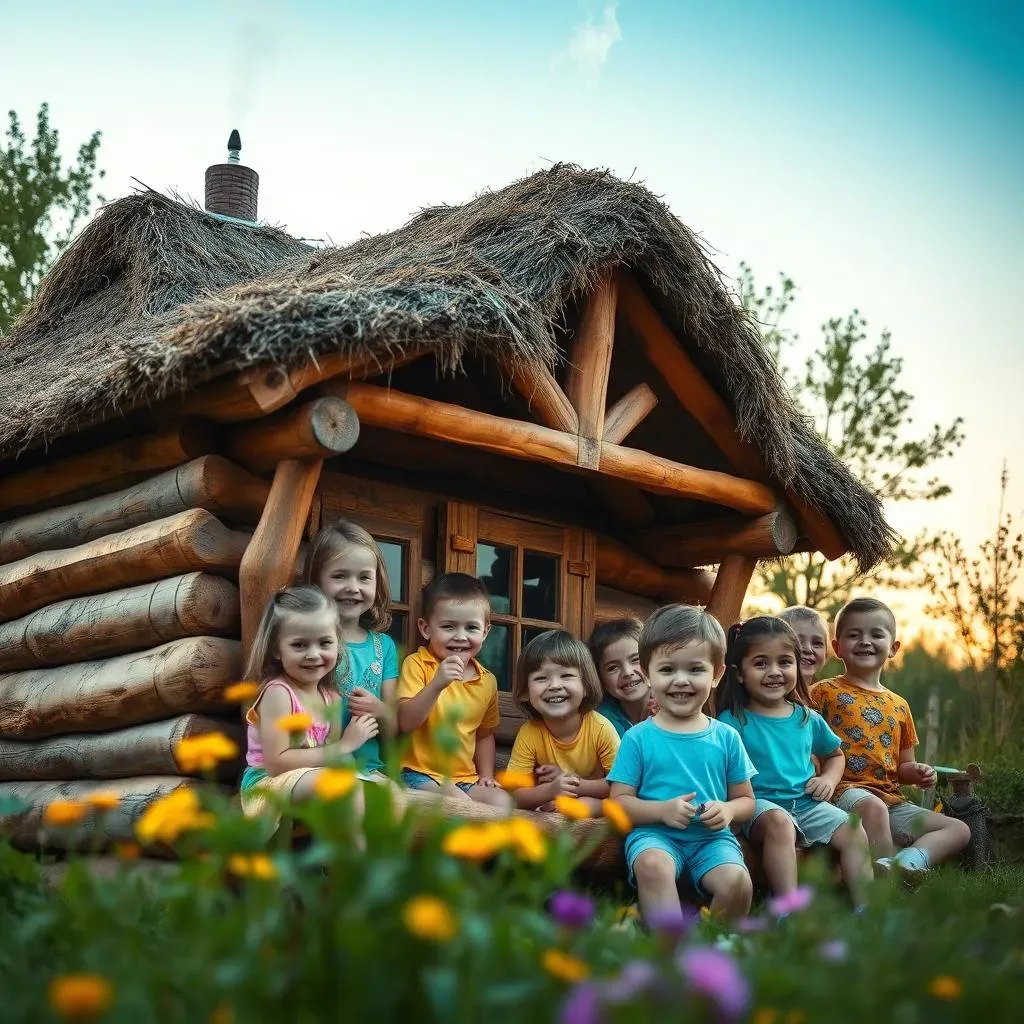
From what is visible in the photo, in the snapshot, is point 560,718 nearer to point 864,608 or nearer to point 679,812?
point 679,812

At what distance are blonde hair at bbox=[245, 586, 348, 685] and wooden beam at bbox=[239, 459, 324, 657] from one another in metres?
0.14

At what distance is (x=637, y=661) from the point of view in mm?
6391

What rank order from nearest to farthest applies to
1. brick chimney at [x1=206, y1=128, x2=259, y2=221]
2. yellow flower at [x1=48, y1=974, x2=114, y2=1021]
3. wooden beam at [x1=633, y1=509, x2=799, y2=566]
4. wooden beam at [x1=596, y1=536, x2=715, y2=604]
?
yellow flower at [x1=48, y1=974, x2=114, y2=1021]
wooden beam at [x1=633, y1=509, x2=799, y2=566]
wooden beam at [x1=596, y1=536, x2=715, y2=604]
brick chimney at [x1=206, y1=128, x2=259, y2=221]

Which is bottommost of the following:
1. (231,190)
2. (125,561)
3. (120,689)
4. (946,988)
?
(946,988)

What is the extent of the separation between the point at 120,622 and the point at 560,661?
77.6 inches

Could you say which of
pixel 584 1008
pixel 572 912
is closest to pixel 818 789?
pixel 572 912

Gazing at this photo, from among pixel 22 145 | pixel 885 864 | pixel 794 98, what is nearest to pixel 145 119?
pixel 22 145

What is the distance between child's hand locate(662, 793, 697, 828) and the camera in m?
4.68

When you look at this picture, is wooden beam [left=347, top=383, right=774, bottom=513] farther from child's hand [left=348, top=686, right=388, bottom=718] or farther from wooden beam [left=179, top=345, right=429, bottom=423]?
child's hand [left=348, top=686, right=388, bottom=718]

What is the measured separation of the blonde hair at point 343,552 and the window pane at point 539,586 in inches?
52.6

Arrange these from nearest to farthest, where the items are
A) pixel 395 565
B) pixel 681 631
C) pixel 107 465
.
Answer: pixel 681 631 → pixel 107 465 → pixel 395 565

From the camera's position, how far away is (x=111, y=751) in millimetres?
5641

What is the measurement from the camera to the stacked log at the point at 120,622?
532cm

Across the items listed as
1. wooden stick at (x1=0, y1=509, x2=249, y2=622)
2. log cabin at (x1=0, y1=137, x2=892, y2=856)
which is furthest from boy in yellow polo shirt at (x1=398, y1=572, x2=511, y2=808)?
wooden stick at (x1=0, y1=509, x2=249, y2=622)
